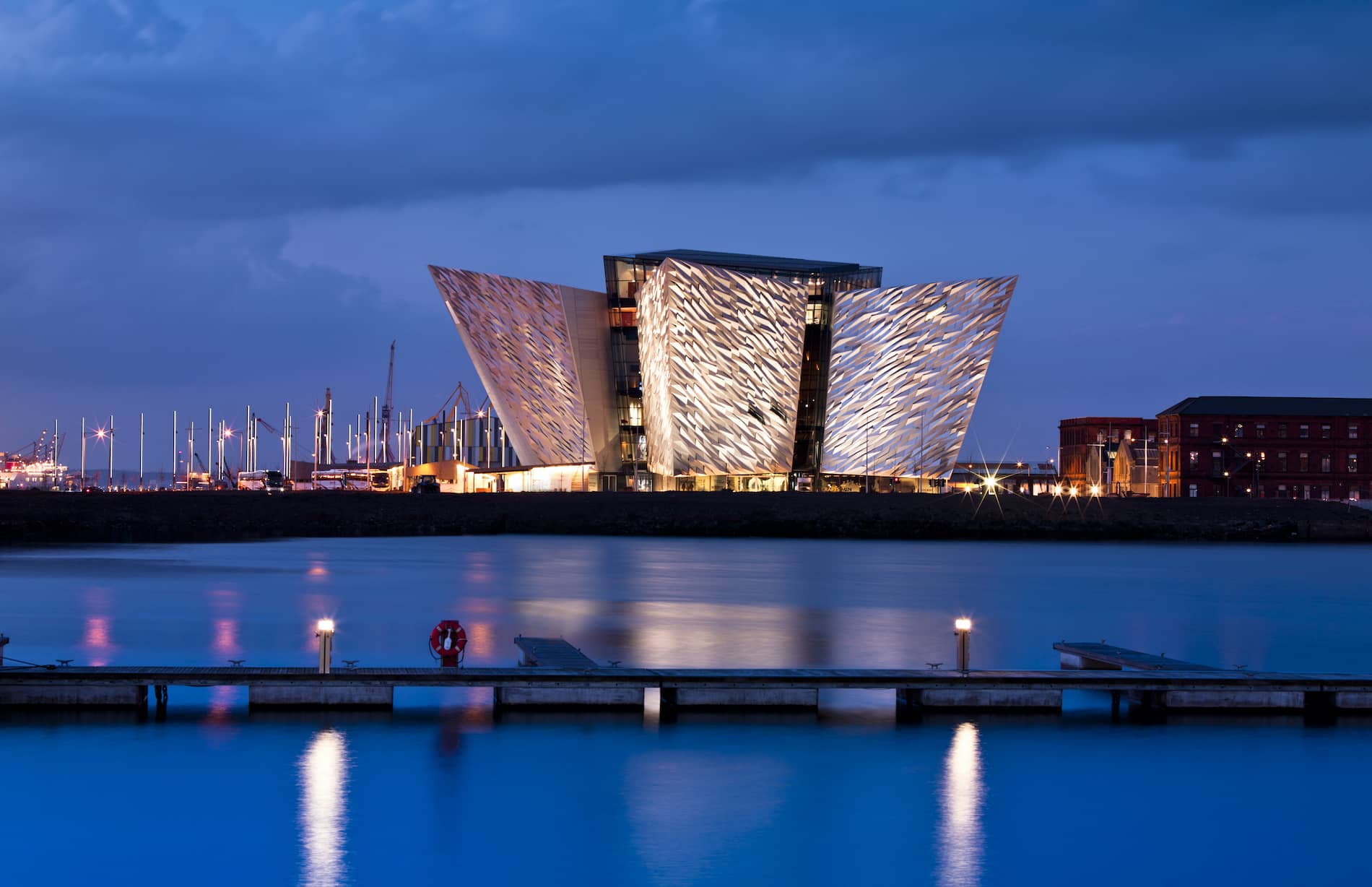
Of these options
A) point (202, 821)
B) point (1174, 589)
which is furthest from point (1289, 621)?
point (202, 821)

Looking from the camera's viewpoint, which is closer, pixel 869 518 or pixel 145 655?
pixel 145 655

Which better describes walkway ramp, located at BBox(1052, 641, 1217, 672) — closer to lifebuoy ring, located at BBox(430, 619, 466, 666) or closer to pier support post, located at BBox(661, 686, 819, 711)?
pier support post, located at BBox(661, 686, 819, 711)

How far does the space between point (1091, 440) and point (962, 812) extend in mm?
152219

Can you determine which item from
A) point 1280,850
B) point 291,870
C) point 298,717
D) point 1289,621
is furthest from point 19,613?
point 1289,621

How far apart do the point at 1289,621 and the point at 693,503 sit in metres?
41.1

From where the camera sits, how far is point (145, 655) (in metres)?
25.9

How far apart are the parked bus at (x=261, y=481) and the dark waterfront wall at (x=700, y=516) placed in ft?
73.3

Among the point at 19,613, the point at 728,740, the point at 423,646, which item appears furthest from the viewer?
the point at 19,613

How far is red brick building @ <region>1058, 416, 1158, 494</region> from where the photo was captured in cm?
13850

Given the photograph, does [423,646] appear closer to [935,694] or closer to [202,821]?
[935,694]

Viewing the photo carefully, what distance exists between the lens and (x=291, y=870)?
13.2 m

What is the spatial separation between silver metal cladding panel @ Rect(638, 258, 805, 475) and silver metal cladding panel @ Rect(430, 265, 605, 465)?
199 inches

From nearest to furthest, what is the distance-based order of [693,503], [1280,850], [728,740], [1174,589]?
1. [1280,850]
2. [728,740]
3. [1174,589]
4. [693,503]

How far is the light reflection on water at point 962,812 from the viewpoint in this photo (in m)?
13.7
